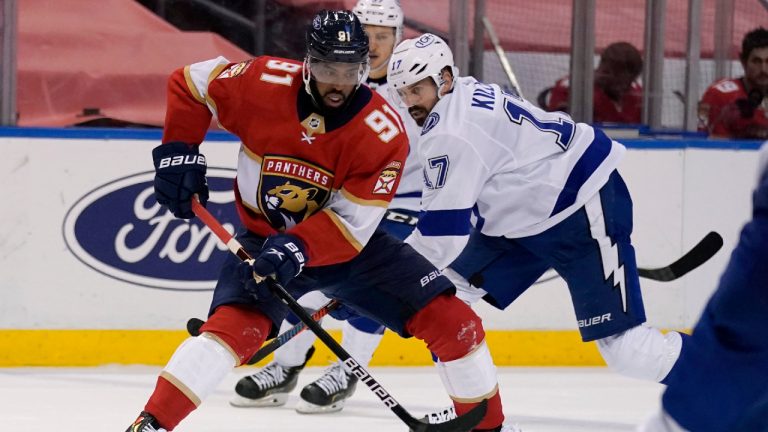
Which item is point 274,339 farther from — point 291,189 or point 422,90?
point 422,90

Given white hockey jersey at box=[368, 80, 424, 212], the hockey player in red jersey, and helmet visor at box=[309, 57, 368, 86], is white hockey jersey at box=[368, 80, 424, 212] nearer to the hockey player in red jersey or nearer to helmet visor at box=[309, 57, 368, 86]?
the hockey player in red jersey

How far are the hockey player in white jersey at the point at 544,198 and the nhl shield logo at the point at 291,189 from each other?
1.21 ft

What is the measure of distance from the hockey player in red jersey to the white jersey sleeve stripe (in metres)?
0.51

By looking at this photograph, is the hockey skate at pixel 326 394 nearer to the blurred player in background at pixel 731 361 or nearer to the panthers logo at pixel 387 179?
the panthers logo at pixel 387 179

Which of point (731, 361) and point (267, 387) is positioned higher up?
point (731, 361)

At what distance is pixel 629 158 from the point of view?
4906 mm

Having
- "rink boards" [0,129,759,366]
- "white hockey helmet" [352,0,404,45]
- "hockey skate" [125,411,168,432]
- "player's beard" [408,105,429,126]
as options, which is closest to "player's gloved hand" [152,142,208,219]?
"hockey skate" [125,411,168,432]

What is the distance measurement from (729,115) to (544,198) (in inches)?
86.2

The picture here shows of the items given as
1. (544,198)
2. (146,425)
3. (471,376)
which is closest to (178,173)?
(146,425)

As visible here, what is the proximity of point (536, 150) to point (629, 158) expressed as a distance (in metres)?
1.58

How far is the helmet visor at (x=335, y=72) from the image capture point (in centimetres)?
288

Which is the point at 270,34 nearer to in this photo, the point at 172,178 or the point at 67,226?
the point at 67,226

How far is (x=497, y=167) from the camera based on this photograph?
337 cm

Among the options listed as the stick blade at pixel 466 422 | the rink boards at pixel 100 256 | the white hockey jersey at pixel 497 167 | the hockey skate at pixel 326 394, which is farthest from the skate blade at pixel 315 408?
the stick blade at pixel 466 422
